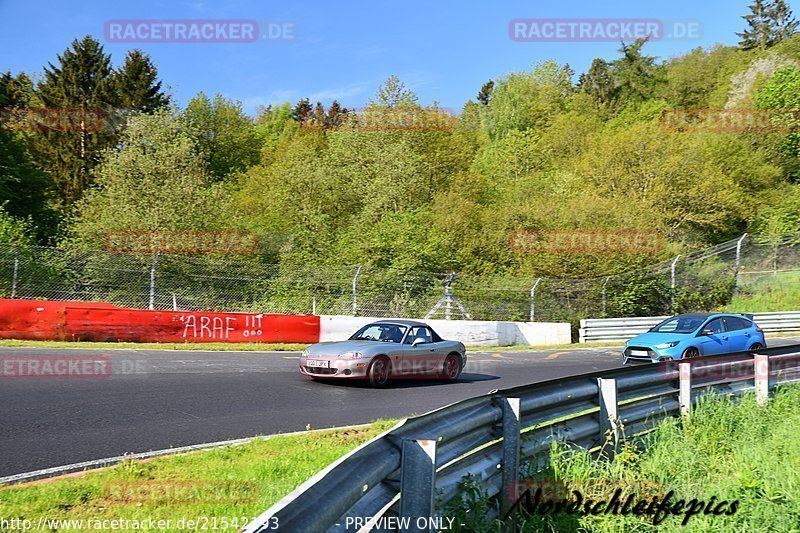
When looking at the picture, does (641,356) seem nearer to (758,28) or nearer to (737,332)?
(737,332)

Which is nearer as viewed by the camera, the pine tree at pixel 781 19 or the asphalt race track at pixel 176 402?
the asphalt race track at pixel 176 402

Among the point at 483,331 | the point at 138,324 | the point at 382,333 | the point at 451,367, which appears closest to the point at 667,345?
the point at 451,367

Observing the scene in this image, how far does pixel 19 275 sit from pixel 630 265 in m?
23.7

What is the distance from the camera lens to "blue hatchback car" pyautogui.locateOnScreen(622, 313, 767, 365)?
1532 centimetres

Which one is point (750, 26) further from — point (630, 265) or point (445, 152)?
point (630, 265)

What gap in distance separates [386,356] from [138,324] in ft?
28.0

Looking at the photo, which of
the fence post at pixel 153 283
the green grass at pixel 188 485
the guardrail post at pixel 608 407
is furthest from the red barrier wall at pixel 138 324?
the guardrail post at pixel 608 407

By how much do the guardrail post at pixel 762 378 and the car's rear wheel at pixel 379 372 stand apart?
19.8ft

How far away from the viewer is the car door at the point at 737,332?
16125 millimetres

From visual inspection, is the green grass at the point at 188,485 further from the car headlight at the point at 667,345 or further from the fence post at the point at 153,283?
the fence post at the point at 153,283

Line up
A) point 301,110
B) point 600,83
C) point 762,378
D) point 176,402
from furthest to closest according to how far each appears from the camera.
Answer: point 301,110
point 600,83
point 176,402
point 762,378

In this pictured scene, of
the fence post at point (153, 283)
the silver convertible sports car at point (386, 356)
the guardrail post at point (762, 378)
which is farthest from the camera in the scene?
the fence post at point (153, 283)

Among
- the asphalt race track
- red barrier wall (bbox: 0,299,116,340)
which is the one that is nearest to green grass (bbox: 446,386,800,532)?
the asphalt race track

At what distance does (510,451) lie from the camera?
480 cm
